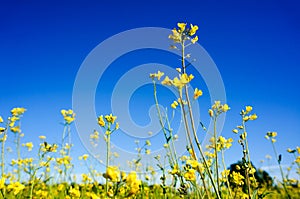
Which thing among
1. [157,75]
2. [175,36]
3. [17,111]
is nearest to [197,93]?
[175,36]

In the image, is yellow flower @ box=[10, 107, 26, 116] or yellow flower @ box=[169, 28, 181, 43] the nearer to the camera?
yellow flower @ box=[169, 28, 181, 43]

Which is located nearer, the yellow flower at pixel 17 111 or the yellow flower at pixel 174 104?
the yellow flower at pixel 174 104

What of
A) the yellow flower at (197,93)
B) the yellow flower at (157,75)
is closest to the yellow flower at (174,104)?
the yellow flower at (157,75)

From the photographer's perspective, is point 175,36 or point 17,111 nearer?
point 175,36

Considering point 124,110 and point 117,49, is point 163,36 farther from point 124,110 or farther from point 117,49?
point 124,110

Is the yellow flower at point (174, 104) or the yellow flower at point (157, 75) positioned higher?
the yellow flower at point (157, 75)

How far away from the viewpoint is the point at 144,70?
3549 millimetres

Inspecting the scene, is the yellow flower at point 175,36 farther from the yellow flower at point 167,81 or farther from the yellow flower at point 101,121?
the yellow flower at point 101,121

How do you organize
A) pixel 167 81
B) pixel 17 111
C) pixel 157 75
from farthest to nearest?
1. pixel 17 111
2. pixel 157 75
3. pixel 167 81

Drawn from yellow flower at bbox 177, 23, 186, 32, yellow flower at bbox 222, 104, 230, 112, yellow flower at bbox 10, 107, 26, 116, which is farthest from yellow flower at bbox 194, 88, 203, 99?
yellow flower at bbox 10, 107, 26, 116

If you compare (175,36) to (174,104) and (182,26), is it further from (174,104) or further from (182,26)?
(174,104)

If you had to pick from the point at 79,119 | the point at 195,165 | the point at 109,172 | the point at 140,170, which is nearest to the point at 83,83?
the point at 79,119

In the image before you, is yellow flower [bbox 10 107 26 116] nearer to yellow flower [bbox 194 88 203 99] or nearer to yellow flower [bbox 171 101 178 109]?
yellow flower [bbox 171 101 178 109]

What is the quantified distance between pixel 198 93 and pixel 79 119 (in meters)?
1.76
